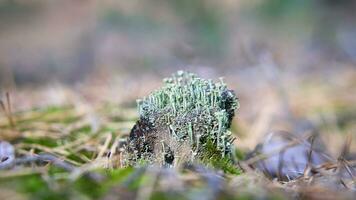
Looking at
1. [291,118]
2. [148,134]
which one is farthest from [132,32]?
[148,134]

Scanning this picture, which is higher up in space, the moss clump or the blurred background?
the blurred background

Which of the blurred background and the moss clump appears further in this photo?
the blurred background

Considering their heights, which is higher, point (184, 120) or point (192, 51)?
point (192, 51)

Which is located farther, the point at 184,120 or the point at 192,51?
the point at 192,51

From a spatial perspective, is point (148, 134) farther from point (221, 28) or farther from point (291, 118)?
point (221, 28)
